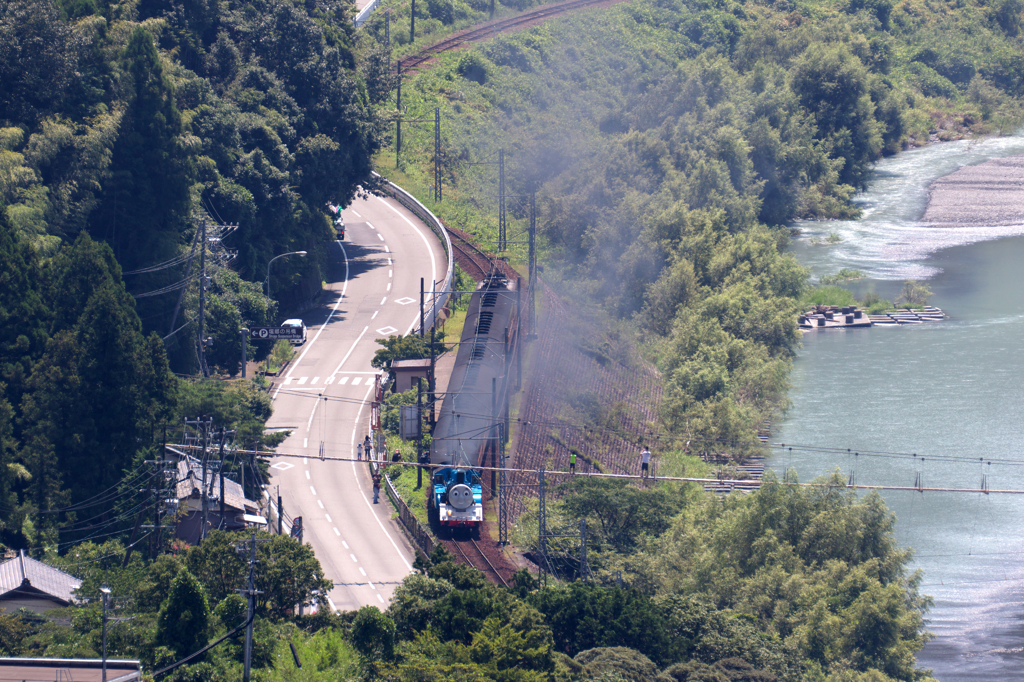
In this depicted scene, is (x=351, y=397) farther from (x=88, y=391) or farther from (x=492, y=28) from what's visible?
(x=492, y=28)

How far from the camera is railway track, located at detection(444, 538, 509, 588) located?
51.1 meters

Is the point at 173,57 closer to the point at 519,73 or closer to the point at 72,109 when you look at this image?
the point at 72,109

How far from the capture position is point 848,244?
362 feet

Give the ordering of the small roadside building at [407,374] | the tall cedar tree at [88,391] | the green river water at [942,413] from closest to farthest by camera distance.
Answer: the tall cedar tree at [88,391] < the green river water at [942,413] < the small roadside building at [407,374]

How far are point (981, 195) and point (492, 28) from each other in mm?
53826

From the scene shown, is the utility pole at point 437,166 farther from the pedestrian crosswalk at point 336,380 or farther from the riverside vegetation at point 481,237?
the pedestrian crosswalk at point 336,380

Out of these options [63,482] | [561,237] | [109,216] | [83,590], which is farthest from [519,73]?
[83,590]

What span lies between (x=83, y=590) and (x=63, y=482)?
36.5 feet

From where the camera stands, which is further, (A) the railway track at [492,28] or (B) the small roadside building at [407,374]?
(A) the railway track at [492,28]

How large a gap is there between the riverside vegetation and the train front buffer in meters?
4.61

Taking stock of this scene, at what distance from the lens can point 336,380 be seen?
225 feet

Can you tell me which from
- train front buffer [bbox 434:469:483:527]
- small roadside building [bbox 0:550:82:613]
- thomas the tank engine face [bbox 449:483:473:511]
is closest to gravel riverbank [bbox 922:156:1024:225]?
Answer: train front buffer [bbox 434:469:483:527]

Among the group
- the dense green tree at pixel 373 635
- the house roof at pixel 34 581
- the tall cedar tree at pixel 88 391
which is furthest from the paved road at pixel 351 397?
the house roof at pixel 34 581

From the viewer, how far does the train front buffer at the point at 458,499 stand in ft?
177
